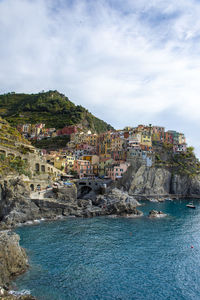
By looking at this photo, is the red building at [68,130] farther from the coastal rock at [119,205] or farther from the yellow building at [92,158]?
the coastal rock at [119,205]

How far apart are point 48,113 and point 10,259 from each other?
113316 mm

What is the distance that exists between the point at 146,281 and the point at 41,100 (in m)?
132

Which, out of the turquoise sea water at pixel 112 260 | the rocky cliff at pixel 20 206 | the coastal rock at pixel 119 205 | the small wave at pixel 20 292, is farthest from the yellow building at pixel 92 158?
the small wave at pixel 20 292

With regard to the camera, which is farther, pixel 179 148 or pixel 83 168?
pixel 179 148

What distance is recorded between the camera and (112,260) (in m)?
27.7

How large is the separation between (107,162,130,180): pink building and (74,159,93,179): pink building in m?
6.61

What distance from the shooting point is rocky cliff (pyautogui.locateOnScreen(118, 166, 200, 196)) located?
236ft

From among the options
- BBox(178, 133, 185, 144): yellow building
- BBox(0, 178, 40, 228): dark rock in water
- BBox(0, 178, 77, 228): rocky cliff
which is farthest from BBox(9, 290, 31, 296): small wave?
BBox(178, 133, 185, 144): yellow building

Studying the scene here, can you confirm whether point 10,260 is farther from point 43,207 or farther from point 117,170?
point 117,170

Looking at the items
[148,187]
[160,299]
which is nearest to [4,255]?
[160,299]

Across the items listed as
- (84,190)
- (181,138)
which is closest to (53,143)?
(84,190)

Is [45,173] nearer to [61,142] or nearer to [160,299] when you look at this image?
[61,142]

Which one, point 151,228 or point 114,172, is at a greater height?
point 114,172

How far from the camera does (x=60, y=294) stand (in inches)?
800
